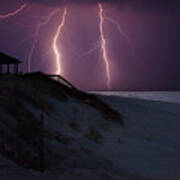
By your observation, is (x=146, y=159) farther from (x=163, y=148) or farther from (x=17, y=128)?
(x=17, y=128)

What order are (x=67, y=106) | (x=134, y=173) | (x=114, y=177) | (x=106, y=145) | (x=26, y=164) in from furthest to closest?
(x=67, y=106) < (x=106, y=145) < (x=134, y=173) < (x=114, y=177) < (x=26, y=164)

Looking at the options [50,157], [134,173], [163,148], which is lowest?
[163,148]

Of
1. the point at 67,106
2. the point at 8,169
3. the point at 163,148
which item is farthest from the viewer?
the point at 67,106

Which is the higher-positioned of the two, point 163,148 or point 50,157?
point 50,157

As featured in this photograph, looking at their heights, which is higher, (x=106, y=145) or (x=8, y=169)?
(x=8, y=169)

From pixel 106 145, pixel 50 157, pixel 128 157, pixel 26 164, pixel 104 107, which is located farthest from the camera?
pixel 104 107

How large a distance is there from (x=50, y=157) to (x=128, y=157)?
2045 millimetres

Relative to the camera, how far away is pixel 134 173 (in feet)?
15.3

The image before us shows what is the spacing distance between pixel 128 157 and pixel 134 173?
1.09 meters

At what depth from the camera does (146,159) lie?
579cm

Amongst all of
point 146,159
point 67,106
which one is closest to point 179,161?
point 146,159

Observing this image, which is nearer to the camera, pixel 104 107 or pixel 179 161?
pixel 179 161

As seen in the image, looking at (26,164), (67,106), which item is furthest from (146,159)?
(67,106)

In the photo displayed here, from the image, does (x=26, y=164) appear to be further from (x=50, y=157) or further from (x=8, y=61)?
(x=8, y=61)
